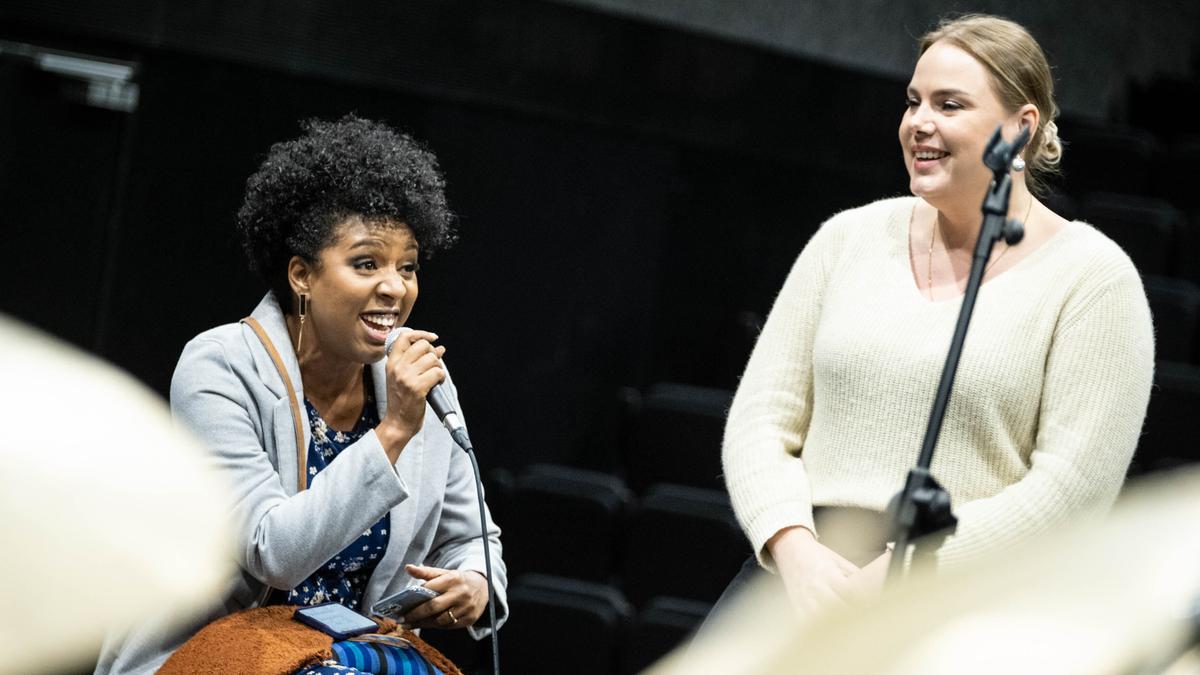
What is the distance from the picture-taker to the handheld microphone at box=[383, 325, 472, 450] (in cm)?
215

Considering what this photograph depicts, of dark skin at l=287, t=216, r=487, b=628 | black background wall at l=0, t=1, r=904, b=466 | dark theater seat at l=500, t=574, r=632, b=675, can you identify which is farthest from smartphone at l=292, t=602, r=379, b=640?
black background wall at l=0, t=1, r=904, b=466

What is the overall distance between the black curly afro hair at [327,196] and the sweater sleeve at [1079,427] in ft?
3.27

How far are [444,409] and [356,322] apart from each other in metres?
0.29

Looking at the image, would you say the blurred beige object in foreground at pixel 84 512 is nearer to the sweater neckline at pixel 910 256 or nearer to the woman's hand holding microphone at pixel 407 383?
the woman's hand holding microphone at pixel 407 383

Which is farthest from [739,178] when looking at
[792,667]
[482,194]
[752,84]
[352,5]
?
[792,667]

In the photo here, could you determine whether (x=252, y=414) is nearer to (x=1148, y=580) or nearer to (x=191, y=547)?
(x=191, y=547)

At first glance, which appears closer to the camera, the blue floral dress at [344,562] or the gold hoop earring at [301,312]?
the blue floral dress at [344,562]

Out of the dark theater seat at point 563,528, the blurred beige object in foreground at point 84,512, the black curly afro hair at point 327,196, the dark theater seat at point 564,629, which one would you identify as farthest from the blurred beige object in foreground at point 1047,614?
the dark theater seat at point 563,528

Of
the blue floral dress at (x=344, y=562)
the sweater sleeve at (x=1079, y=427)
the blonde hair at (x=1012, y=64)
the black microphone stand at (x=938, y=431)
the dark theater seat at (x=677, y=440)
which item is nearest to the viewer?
the black microphone stand at (x=938, y=431)

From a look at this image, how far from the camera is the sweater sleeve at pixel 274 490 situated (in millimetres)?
2211

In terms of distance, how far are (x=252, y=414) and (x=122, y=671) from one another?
1.35 feet

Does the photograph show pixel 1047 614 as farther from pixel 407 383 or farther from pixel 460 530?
pixel 460 530

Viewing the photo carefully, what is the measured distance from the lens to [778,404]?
2.38 metres

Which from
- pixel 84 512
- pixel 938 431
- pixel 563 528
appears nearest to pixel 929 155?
pixel 938 431
